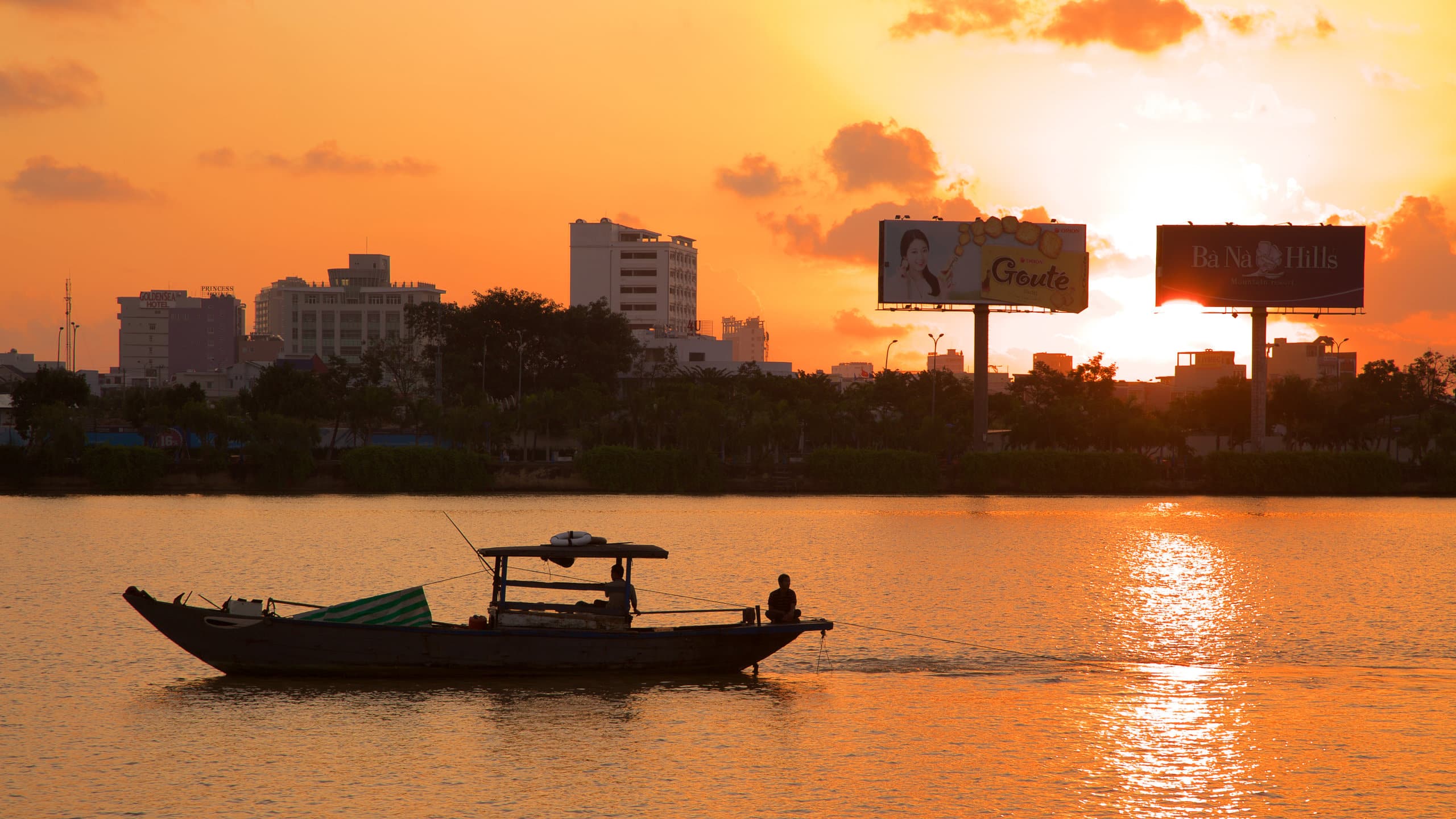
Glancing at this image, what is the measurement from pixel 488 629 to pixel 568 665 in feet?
5.24

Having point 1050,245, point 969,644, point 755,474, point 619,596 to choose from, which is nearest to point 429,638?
point 619,596

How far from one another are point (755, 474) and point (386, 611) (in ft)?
227

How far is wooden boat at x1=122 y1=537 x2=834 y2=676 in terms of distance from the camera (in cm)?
2416

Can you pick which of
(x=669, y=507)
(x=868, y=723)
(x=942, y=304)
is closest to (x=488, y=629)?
(x=868, y=723)

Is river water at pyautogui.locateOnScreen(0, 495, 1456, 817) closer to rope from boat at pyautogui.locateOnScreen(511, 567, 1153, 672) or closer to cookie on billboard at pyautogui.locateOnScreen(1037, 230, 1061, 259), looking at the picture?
rope from boat at pyautogui.locateOnScreen(511, 567, 1153, 672)

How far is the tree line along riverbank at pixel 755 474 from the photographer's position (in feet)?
274

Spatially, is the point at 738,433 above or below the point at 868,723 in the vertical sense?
above

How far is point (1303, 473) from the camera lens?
307 ft

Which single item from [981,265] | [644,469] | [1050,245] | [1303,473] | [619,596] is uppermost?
[1050,245]

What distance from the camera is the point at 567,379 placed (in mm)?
119188

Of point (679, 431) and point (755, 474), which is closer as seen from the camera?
point (679, 431)

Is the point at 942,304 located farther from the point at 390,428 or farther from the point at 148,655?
the point at 148,655

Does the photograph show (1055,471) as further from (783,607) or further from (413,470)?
(783,607)

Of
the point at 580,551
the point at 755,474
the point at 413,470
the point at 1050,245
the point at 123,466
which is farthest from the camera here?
the point at 755,474
